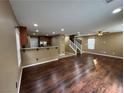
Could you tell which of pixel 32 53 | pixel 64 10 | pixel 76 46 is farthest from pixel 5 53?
pixel 76 46

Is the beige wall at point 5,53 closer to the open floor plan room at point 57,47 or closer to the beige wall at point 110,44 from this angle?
the open floor plan room at point 57,47

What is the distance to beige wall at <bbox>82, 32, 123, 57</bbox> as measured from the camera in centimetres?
649

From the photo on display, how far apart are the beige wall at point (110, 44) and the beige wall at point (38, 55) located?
4.98 metres

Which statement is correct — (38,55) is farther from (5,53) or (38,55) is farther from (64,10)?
(5,53)

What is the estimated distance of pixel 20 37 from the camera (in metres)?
3.34

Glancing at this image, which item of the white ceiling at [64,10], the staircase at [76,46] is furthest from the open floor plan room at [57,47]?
the staircase at [76,46]

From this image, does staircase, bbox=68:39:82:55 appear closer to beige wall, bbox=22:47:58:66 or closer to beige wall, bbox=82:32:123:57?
beige wall, bbox=82:32:123:57

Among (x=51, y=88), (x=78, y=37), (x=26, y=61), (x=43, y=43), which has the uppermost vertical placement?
(x=78, y=37)

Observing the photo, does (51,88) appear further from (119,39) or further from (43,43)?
(43,43)

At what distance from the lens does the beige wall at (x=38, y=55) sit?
443cm

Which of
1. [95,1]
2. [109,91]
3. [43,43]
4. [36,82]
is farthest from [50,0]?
[43,43]

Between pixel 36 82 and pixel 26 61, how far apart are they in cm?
212

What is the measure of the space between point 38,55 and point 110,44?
20.7 feet

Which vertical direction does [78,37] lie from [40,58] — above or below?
above
